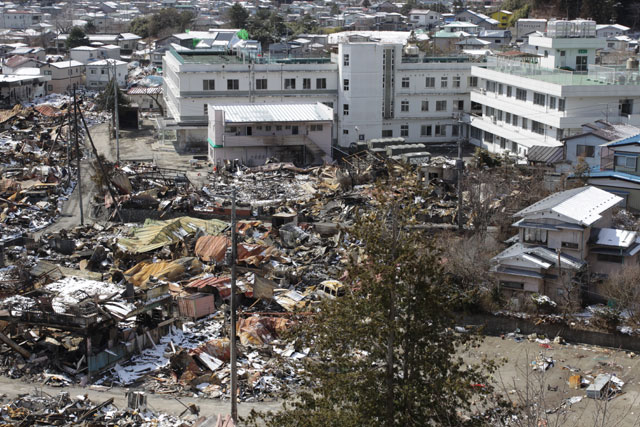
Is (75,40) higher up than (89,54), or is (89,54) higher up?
(75,40)

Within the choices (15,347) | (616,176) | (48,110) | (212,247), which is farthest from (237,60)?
(15,347)

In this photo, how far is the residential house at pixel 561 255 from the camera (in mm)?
18469

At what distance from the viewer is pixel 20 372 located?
47.5ft

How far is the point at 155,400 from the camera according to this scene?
44.8 feet

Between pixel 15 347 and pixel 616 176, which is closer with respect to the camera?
pixel 15 347

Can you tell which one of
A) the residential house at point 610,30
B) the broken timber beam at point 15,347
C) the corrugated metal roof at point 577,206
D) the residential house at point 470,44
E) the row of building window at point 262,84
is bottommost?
the broken timber beam at point 15,347

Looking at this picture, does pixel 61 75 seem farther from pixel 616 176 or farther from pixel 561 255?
pixel 561 255

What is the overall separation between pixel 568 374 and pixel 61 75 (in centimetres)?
4535

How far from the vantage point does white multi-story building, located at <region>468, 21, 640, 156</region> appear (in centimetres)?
2994

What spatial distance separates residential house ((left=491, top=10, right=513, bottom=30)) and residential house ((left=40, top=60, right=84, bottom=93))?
47.4 metres

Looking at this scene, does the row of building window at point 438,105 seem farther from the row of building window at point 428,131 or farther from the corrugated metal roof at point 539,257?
the corrugated metal roof at point 539,257

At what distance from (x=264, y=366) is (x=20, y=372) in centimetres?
422

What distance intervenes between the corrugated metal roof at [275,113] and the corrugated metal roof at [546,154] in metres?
8.59

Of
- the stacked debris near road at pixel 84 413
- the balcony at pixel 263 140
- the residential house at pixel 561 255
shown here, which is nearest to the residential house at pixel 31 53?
the balcony at pixel 263 140
